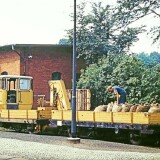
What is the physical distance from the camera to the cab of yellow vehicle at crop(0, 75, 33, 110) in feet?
84.5

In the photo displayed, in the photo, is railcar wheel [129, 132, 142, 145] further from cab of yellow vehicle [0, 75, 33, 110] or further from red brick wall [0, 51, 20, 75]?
red brick wall [0, 51, 20, 75]

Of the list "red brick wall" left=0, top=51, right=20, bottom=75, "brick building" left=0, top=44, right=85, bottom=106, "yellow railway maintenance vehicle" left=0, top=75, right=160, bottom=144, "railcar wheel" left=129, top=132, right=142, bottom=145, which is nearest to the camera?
"yellow railway maintenance vehicle" left=0, top=75, right=160, bottom=144

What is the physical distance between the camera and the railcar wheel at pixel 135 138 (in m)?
18.4

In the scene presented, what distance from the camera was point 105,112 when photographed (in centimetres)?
1947

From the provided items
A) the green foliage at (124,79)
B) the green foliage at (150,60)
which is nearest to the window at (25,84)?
the green foliage at (124,79)

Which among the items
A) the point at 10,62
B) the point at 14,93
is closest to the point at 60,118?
the point at 14,93

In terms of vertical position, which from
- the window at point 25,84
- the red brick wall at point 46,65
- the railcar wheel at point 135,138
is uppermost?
the red brick wall at point 46,65

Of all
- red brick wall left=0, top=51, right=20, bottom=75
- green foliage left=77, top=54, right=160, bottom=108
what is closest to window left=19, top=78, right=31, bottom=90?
green foliage left=77, top=54, right=160, bottom=108

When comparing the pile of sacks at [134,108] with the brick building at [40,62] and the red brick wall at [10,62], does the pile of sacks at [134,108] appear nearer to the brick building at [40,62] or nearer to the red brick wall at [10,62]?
the brick building at [40,62]

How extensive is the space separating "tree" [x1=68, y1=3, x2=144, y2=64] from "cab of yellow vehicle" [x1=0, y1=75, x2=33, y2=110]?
13.0 metres

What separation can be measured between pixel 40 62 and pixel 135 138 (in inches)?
809

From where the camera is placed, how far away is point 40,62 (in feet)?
125

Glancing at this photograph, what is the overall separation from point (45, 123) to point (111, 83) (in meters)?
10.4

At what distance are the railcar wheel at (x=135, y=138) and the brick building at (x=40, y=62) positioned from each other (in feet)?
64.9
